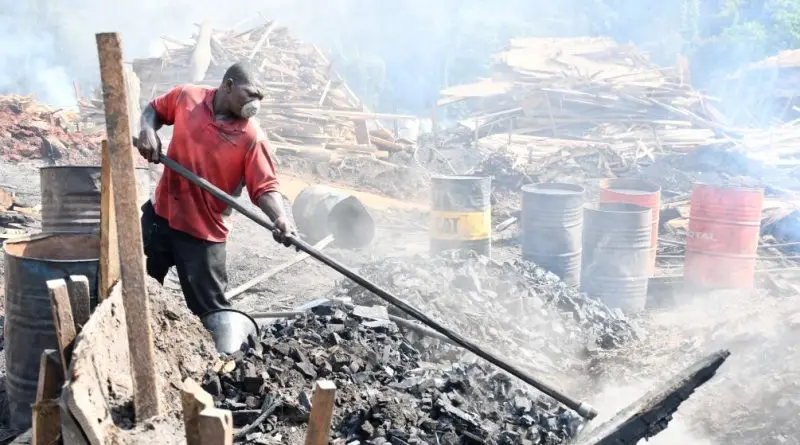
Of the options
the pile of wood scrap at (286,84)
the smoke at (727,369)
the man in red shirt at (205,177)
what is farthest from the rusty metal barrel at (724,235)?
the pile of wood scrap at (286,84)

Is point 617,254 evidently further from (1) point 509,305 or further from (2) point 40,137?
(2) point 40,137

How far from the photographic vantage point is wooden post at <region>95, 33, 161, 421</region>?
2.86m

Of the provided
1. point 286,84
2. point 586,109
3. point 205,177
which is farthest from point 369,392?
point 586,109

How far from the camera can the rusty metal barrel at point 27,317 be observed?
4.36 m

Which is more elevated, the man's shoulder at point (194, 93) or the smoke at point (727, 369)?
the man's shoulder at point (194, 93)

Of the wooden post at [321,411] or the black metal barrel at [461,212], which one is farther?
the black metal barrel at [461,212]

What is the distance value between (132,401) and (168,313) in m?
1.05

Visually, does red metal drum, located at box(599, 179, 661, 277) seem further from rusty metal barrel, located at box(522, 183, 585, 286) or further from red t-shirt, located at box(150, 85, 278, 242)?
red t-shirt, located at box(150, 85, 278, 242)

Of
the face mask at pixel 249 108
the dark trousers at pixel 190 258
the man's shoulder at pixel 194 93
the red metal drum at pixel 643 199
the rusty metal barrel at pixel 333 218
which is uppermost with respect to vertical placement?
the man's shoulder at pixel 194 93

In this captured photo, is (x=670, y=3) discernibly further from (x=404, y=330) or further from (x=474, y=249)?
(x=404, y=330)

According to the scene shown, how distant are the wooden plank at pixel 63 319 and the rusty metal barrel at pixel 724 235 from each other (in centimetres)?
788

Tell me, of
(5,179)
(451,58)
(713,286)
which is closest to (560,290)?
(713,286)

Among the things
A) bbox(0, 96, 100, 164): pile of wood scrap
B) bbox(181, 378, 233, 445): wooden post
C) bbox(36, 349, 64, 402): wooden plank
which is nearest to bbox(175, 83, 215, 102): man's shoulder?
bbox(36, 349, 64, 402): wooden plank

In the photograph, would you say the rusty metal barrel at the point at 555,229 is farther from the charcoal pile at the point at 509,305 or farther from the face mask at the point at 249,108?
the face mask at the point at 249,108
